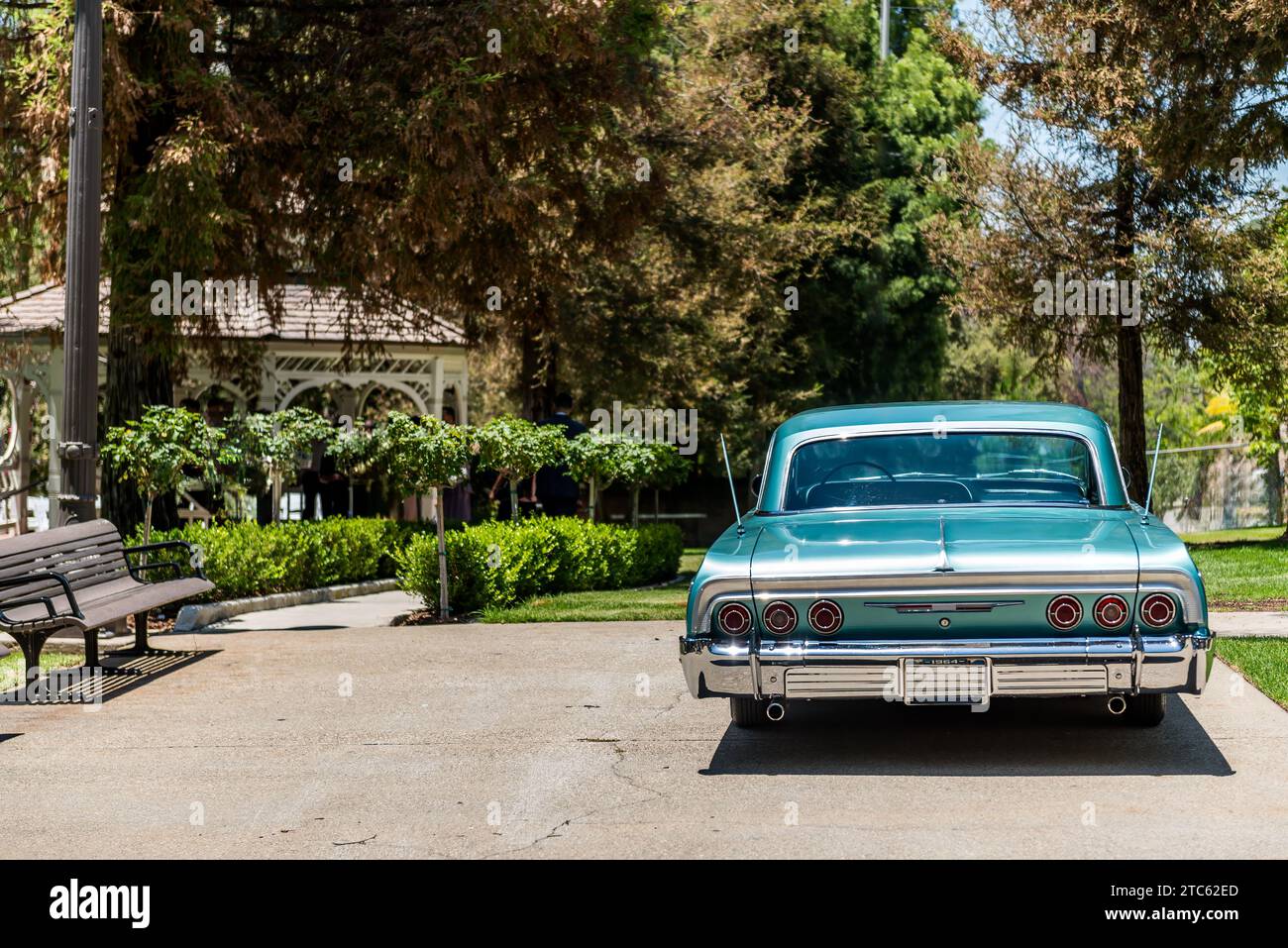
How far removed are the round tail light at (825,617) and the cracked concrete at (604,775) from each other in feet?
2.18

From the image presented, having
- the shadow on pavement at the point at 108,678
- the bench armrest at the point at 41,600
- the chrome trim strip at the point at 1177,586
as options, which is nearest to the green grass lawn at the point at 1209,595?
the shadow on pavement at the point at 108,678

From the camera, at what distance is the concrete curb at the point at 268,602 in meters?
13.5

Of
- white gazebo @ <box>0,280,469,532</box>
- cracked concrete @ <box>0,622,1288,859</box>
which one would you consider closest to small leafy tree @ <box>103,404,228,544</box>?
cracked concrete @ <box>0,622,1288,859</box>

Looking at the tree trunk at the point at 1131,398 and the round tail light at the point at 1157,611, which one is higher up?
the tree trunk at the point at 1131,398

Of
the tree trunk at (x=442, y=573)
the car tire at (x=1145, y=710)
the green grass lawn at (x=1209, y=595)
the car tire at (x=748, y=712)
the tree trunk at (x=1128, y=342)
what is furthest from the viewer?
the tree trunk at (x=1128, y=342)

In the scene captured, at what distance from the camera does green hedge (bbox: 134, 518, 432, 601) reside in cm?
1472

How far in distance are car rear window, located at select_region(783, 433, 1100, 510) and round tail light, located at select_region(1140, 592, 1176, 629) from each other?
1534 millimetres

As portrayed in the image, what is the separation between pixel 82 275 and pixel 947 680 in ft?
23.7

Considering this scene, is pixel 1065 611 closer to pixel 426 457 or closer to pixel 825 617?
pixel 825 617

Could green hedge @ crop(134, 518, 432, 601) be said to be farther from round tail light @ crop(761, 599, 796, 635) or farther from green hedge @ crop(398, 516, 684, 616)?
round tail light @ crop(761, 599, 796, 635)

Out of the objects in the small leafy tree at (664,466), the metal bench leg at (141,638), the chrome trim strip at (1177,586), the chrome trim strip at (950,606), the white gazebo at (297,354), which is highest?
the white gazebo at (297,354)

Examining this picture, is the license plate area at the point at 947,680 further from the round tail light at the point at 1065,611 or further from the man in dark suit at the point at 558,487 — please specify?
the man in dark suit at the point at 558,487

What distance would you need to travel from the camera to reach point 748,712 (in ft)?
26.2

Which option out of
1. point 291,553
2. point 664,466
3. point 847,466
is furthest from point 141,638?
point 664,466
